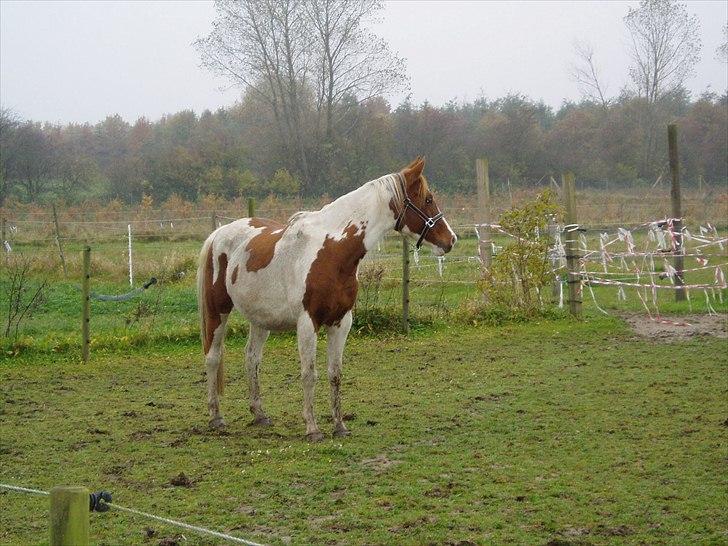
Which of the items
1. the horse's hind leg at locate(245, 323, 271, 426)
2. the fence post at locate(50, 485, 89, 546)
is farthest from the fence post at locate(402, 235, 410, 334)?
the fence post at locate(50, 485, 89, 546)

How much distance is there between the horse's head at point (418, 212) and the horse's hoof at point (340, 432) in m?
1.52

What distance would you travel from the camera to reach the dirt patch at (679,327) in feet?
36.9

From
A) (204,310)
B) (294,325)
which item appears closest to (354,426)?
(294,325)

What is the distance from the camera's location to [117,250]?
2027 cm

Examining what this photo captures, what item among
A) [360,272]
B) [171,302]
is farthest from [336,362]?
[171,302]

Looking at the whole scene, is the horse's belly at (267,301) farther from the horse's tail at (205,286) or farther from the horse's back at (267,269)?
the horse's tail at (205,286)

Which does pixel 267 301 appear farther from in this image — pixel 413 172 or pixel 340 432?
pixel 413 172

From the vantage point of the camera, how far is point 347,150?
29375 millimetres

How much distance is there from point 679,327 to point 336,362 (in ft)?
22.9

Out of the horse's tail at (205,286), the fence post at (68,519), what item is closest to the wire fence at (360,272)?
the horse's tail at (205,286)

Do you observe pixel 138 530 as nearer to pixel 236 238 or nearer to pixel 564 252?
pixel 236 238

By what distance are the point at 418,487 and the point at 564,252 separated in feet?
29.5

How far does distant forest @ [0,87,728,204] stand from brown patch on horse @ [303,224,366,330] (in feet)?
72.7

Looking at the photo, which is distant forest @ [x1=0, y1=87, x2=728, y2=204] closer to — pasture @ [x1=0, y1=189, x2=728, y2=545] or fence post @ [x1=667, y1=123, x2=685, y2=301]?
fence post @ [x1=667, y1=123, x2=685, y2=301]
